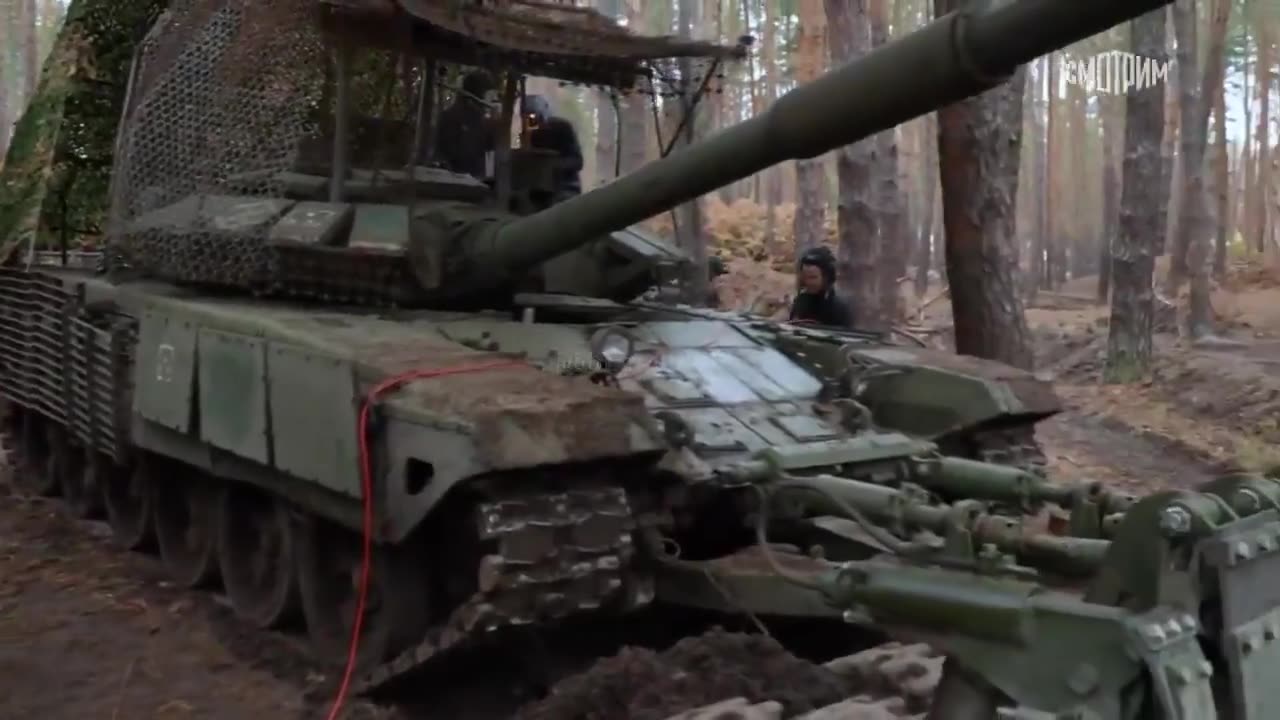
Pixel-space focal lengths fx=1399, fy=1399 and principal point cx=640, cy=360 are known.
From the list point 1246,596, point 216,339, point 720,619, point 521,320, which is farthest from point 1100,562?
point 216,339

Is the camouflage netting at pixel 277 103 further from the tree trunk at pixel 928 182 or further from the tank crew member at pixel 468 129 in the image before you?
the tree trunk at pixel 928 182

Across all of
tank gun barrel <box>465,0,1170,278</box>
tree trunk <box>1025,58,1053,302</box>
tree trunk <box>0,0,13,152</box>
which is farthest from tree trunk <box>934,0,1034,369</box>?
tree trunk <box>0,0,13,152</box>

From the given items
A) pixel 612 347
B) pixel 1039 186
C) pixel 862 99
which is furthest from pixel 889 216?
pixel 1039 186

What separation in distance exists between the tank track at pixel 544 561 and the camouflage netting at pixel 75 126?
20.7 feet

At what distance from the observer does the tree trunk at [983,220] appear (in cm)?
857

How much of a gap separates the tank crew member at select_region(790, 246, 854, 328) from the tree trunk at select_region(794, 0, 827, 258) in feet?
18.5

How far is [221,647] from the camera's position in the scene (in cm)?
674

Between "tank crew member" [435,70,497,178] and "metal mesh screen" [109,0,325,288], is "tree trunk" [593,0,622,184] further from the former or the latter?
"metal mesh screen" [109,0,325,288]

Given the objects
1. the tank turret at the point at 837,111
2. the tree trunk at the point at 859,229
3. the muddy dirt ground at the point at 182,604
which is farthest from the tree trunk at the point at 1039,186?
the tank turret at the point at 837,111

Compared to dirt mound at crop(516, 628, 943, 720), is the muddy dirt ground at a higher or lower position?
lower

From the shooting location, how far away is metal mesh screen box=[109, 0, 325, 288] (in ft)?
23.5

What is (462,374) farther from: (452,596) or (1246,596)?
(1246,596)

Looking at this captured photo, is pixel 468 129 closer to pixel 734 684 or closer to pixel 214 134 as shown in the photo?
pixel 214 134

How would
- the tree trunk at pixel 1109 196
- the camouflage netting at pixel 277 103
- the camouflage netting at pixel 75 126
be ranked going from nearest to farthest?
the camouflage netting at pixel 277 103
the camouflage netting at pixel 75 126
the tree trunk at pixel 1109 196
